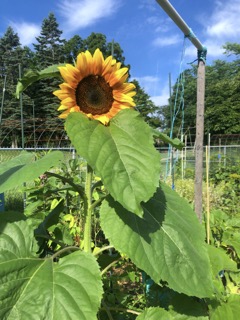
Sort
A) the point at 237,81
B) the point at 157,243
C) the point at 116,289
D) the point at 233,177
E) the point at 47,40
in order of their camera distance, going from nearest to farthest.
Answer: the point at 157,243 < the point at 116,289 < the point at 233,177 < the point at 237,81 < the point at 47,40

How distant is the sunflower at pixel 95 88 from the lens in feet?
3.33

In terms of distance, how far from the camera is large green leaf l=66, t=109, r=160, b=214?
822mm

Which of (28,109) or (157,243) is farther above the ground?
(28,109)

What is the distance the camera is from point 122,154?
889 millimetres

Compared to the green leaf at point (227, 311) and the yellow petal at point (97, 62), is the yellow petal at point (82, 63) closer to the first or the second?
the yellow petal at point (97, 62)

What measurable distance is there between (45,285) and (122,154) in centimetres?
37

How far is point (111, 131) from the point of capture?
3.16 feet

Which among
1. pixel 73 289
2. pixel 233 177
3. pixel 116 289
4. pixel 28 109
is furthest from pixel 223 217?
pixel 28 109

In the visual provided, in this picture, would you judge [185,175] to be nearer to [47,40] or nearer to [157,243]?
[157,243]

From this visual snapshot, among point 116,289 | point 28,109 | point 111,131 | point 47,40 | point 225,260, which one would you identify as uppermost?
point 47,40

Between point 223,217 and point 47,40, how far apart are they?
43.2 meters

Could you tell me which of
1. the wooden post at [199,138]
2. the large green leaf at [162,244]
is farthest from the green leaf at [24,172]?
the wooden post at [199,138]

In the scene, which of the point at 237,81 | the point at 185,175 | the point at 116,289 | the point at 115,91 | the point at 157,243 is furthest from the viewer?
the point at 237,81

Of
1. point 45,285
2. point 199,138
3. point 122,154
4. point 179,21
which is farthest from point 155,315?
point 179,21
